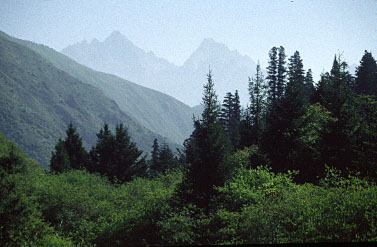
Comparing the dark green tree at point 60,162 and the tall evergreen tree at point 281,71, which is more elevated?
the tall evergreen tree at point 281,71

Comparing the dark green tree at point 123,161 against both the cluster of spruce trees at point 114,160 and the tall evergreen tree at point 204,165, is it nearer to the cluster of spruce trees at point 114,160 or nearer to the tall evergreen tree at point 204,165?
the cluster of spruce trees at point 114,160

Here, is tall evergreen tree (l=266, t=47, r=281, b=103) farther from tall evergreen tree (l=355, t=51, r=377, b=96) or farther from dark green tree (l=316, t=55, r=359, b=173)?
dark green tree (l=316, t=55, r=359, b=173)

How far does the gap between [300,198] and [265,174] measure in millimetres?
3334

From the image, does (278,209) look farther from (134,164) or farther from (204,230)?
(134,164)

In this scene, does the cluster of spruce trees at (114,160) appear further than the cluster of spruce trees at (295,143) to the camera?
Yes

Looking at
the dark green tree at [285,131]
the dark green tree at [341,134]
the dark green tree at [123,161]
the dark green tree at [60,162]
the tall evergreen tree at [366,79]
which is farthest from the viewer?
the tall evergreen tree at [366,79]

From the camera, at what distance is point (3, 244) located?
1451 cm

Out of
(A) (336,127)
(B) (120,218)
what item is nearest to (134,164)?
(B) (120,218)

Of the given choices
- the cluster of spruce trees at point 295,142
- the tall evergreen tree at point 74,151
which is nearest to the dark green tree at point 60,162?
the tall evergreen tree at point 74,151

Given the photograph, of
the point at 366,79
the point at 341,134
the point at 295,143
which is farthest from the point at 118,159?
the point at 366,79

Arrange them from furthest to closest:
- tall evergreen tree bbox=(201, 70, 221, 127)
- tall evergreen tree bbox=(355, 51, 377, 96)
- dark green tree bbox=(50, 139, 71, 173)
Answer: tall evergreen tree bbox=(355, 51, 377, 96) < dark green tree bbox=(50, 139, 71, 173) < tall evergreen tree bbox=(201, 70, 221, 127)

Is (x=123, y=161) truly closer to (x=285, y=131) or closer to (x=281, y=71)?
(x=285, y=131)

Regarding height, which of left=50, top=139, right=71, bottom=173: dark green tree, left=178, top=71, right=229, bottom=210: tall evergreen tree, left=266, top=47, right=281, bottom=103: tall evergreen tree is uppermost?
left=266, top=47, right=281, bottom=103: tall evergreen tree

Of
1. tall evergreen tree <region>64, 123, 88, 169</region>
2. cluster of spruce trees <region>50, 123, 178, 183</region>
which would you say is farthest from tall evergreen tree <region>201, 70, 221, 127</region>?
tall evergreen tree <region>64, 123, 88, 169</region>
